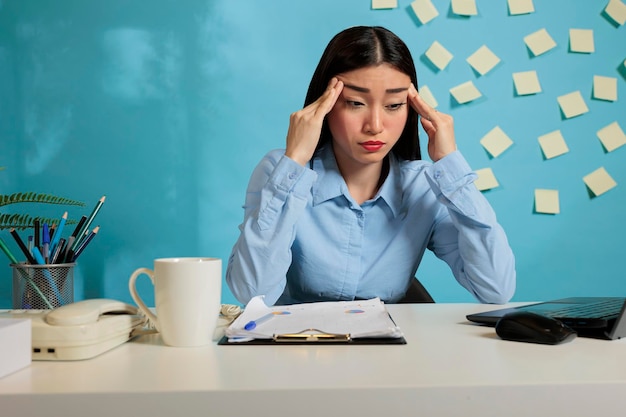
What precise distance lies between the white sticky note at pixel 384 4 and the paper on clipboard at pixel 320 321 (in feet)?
4.68

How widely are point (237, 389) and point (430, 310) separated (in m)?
0.54

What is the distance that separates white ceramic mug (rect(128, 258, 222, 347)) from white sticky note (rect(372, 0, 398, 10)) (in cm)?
162

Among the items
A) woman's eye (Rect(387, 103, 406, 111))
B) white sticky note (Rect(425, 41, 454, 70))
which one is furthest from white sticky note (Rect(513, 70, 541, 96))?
woman's eye (Rect(387, 103, 406, 111))

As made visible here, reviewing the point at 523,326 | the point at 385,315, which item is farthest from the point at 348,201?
the point at 523,326

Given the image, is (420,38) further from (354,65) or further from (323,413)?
(323,413)

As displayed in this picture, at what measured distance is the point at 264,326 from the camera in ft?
2.59

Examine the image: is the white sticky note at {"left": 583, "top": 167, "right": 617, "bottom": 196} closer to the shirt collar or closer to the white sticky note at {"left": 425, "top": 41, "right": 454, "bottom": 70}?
the white sticky note at {"left": 425, "top": 41, "right": 454, "bottom": 70}

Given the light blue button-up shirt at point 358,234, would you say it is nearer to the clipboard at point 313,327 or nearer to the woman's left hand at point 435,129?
the woman's left hand at point 435,129

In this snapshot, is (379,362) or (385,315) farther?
(385,315)

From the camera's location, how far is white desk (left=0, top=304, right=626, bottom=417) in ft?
1.73

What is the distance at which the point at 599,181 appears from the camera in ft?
7.16

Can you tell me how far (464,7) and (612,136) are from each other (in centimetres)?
67

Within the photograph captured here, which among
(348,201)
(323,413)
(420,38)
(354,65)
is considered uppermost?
(420,38)

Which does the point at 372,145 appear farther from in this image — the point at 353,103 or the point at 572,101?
the point at 572,101
